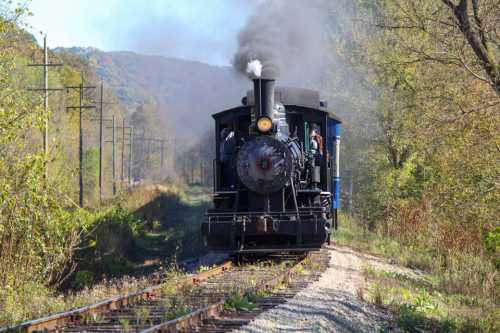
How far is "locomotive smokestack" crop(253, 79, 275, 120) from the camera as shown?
13.5 metres

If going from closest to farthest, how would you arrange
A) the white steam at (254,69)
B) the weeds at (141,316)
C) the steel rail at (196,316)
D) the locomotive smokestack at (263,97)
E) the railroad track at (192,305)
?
the steel rail at (196,316)
the railroad track at (192,305)
the weeds at (141,316)
the locomotive smokestack at (263,97)
the white steam at (254,69)

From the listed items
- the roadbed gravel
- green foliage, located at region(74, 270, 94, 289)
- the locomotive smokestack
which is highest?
the locomotive smokestack

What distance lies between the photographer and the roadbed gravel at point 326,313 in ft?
26.1

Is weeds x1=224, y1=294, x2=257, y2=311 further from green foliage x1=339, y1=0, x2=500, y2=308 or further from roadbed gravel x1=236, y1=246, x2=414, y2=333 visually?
green foliage x1=339, y1=0, x2=500, y2=308

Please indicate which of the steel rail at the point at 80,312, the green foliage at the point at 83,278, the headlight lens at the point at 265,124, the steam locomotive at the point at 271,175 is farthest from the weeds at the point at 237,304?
the green foliage at the point at 83,278

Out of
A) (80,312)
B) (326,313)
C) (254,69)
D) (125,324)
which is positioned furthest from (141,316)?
(254,69)

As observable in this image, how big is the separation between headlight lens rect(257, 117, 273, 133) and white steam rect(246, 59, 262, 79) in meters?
3.28

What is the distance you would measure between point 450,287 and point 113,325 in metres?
8.34

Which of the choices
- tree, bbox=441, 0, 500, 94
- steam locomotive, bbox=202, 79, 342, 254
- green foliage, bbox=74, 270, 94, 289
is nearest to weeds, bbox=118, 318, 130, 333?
steam locomotive, bbox=202, 79, 342, 254

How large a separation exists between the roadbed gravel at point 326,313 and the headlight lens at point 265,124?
9.94ft

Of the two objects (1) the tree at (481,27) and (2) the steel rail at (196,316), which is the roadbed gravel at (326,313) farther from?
(1) the tree at (481,27)

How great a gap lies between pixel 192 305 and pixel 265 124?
5165 mm

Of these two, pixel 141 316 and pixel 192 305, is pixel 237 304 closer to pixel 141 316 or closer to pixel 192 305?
pixel 192 305

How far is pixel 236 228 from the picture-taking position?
13.6 m
